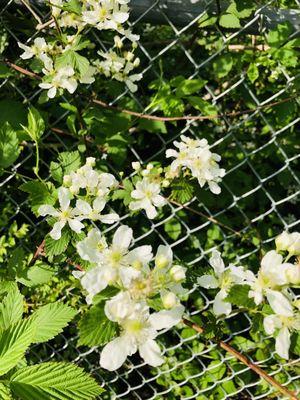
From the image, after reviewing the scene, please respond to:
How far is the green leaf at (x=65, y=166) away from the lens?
141cm

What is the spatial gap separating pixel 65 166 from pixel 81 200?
24 cm

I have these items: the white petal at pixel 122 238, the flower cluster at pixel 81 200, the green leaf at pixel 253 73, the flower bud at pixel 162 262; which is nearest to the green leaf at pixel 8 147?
the flower cluster at pixel 81 200

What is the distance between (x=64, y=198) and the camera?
127cm

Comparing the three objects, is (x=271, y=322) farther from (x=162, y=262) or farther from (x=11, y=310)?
Answer: (x=11, y=310)

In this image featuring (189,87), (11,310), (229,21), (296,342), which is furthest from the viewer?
(189,87)

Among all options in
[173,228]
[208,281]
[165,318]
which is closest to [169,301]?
[165,318]

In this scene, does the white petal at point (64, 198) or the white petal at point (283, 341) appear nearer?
the white petal at point (283, 341)

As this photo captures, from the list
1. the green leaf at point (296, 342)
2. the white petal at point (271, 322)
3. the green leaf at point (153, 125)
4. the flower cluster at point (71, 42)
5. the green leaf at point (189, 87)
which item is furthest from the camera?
the green leaf at point (153, 125)

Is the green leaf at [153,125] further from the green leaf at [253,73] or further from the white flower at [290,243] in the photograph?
the white flower at [290,243]

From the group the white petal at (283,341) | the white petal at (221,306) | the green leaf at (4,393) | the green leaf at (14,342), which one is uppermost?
the green leaf at (14,342)

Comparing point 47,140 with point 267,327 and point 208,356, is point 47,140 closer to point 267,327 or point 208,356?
point 208,356

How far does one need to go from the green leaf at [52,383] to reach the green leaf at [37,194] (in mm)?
438

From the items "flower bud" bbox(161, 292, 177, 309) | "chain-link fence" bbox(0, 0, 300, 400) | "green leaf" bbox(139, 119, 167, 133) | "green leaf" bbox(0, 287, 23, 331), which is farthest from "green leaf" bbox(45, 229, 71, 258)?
"chain-link fence" bbox(0, 0, 300, 400)

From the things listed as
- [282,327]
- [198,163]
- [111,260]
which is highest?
[111,260]
